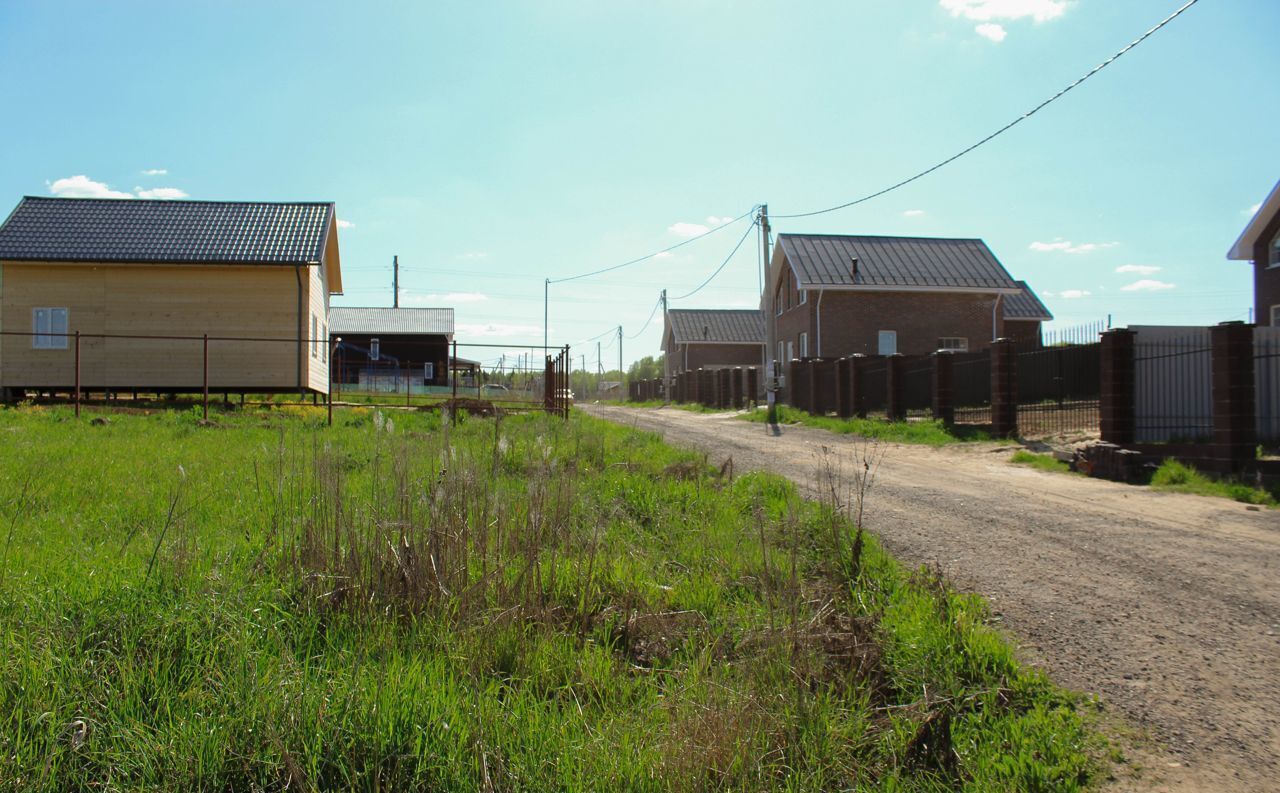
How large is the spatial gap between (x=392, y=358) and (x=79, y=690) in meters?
43.8

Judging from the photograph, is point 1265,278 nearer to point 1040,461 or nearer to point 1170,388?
point 1170,388

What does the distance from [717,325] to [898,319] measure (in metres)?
22.1

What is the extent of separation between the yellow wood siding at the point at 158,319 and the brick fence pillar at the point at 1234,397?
1898cm

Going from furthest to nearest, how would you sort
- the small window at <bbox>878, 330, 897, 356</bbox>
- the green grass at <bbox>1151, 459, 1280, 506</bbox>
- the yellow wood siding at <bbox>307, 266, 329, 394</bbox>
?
the small window at <bbox>878, 330, 897, 356</bbox>, the yellow wood siding at <bbox>307, 266, 329, 394</bbox>, the green grass at <bbox>1151, 459, 1280, 506</bbox>

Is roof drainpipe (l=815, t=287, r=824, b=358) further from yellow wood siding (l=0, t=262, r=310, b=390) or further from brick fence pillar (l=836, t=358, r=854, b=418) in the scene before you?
yellow wood siding (l=0, t=262, r=310, b=390)

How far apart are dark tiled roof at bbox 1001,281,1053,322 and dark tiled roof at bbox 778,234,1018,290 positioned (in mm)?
4406

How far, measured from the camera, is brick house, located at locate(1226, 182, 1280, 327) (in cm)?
2244

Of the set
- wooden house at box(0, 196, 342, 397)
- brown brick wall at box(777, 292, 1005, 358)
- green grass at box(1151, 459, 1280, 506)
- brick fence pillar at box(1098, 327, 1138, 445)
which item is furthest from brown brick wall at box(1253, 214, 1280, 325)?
wooden house at box(0, 196, 342, 397)

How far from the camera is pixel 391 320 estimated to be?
154 feet

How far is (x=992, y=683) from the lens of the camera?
11.8 ft

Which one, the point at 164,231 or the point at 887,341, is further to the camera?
the point at 887,341

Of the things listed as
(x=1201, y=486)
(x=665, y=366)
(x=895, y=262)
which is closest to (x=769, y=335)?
(x=895, y=262)

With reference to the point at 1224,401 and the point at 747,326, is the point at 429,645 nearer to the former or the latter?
the point at 1224,401

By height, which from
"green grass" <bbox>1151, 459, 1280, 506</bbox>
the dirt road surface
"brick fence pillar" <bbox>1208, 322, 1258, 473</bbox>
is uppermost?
"brick fence pillar" <bbox>1208, 322, 1258, 473</bbox>
